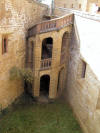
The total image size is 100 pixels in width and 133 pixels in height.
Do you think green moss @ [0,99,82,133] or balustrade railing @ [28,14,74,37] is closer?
green moss @ [0,99,82,133]

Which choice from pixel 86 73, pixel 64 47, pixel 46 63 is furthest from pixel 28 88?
pixel 86 73

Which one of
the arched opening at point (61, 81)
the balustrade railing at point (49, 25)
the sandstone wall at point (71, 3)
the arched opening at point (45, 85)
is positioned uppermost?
the sandstone wall at point (71, 3)

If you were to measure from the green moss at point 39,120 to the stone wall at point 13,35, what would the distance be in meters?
1.13

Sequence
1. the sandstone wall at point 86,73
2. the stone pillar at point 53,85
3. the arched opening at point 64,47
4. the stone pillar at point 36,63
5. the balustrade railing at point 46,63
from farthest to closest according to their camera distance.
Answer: the arched opening at point 64,47
the stone pillar at point 53,85
the balustrade railing at point 46,63
the stone pillar at point 36,63
the sandstone wall at point 86,73

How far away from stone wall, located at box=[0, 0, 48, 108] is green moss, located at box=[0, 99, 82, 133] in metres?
1.13

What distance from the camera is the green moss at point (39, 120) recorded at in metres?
11.6

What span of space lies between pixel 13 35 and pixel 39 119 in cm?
625

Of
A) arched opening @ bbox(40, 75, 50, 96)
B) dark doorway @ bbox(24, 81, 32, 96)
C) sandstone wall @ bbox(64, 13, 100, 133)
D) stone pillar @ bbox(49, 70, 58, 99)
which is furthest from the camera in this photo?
arched opening @ bbox(40, 75, 50, 96)

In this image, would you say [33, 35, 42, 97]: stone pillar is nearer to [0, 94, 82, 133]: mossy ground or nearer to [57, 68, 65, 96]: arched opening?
[0, 94, 82, 133]: mossy ground

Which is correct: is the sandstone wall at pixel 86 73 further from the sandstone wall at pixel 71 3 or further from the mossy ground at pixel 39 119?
the sandstone wall at pixel 71 3

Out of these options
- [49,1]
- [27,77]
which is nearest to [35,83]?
[27,77]

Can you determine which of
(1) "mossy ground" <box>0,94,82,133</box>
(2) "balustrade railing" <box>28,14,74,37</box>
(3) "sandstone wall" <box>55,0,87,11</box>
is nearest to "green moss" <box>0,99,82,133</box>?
(1) "mossy ground" <box>0,94,82,133</box>

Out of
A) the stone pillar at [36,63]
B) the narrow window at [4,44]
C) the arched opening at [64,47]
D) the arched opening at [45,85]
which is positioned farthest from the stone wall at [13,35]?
the arched opening at [64,47]

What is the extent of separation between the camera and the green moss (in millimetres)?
11562
